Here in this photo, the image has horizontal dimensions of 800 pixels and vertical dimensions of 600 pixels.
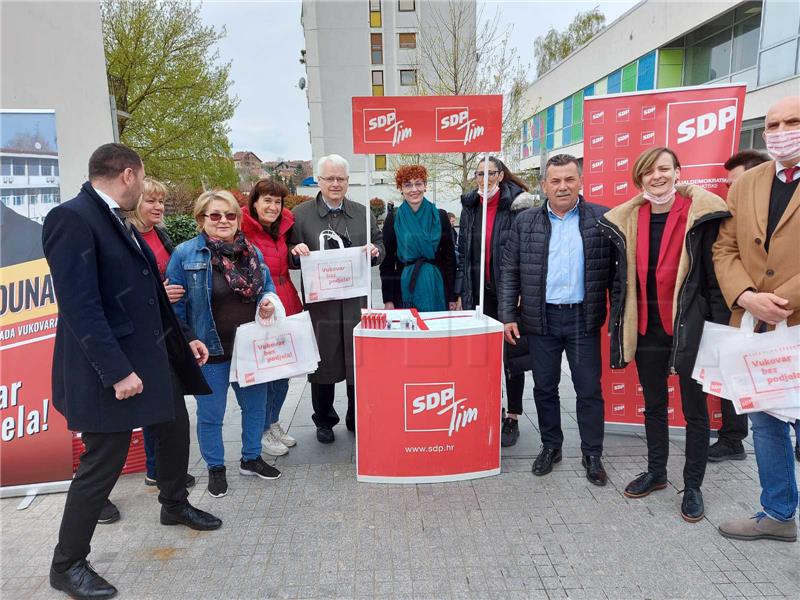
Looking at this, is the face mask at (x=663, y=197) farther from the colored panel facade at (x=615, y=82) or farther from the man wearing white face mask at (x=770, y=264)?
the colored panel facade at (x=615, y=82)

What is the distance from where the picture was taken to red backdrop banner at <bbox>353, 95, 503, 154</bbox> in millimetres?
3207

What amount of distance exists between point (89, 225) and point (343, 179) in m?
1.77

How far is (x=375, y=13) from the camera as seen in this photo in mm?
34219

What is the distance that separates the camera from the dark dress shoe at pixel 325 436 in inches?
159

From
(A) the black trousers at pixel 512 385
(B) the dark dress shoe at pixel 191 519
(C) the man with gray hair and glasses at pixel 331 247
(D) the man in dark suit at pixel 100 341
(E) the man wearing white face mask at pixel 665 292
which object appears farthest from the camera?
(A) the black trousers at pixel 512 385

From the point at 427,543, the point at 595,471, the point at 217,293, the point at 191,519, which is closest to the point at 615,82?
the point at 595,471

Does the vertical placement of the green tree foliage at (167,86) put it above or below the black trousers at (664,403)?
above

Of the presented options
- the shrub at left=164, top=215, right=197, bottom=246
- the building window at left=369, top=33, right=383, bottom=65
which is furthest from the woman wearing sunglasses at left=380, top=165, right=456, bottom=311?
the building window at left=369, top=33, right=383, bottom=65

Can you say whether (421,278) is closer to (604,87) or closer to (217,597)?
(217,597)

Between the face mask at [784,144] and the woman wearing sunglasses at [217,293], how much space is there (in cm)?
283

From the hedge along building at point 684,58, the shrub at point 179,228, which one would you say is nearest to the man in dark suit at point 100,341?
the hedge along building at point 684,58

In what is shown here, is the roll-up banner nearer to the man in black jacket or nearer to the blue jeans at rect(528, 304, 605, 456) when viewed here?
the man in black jacket

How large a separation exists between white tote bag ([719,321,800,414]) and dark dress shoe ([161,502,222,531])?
289cm

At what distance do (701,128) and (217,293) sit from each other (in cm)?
348
